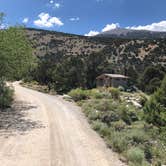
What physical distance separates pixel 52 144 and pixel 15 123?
242 inches

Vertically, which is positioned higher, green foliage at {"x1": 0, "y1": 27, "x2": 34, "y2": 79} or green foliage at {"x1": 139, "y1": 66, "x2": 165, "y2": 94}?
green foliage at {"x1": 0, "y1": 27, "x2": 34, "y2": 79}

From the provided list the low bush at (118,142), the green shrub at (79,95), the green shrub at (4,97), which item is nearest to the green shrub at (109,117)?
the low bush at (118,142)

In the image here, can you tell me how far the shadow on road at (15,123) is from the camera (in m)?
17.4

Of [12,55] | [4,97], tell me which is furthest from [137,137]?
[4,97]

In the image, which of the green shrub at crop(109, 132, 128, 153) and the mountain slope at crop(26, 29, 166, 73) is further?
the mountain slope at crop(26, 29, 166, 73)

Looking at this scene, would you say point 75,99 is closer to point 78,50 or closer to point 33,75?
point 33,75

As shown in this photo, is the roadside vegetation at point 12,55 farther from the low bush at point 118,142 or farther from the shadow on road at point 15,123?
the low bush at point 118,142

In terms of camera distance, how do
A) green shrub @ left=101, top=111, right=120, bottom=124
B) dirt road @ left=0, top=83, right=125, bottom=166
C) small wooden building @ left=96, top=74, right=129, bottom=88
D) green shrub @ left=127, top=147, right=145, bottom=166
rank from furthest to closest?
small wooden building @ left=96, top=74, right=129, bottom=88, green shrub @ left=101, top=111, right=120, bottom=124, green shrub @ left=127, top=147, right=145, bottom=166, dirt road @ left=0, top=83, right=125, bottom=166

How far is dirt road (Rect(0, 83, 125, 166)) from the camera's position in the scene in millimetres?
12109

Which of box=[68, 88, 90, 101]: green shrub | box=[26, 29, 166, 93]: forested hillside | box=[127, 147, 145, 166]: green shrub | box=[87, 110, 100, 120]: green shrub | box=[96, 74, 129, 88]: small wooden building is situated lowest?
box=[96, 74, 129, 88]: small wooden building

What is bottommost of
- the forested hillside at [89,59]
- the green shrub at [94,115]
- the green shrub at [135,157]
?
the green shrub at [94,115]

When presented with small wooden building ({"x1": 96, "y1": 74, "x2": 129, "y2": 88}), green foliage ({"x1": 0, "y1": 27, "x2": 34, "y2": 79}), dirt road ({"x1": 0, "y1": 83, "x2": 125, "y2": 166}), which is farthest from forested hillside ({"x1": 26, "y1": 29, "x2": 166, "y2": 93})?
dirt road ({"x1": 0, "y1": 83, "x2": 125, "y2": 166})

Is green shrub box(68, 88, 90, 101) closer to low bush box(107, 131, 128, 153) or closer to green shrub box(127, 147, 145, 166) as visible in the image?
low bush box(107, 131, 128, 153)

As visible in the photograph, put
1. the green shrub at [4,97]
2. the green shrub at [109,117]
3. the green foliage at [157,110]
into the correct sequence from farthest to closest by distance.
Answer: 1. the green foliage at [157,110]
2. the green shrub at [4,97]
3. the green shrub at [109,117]
